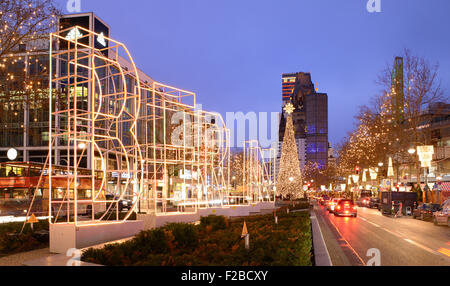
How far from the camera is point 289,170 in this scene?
53656 millimetres

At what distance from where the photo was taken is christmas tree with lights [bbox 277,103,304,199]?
5359 cm

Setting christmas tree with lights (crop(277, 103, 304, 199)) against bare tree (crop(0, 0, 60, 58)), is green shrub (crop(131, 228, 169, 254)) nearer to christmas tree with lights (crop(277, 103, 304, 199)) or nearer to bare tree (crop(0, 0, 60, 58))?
bare tree (crop(0, 0, 60, 58))

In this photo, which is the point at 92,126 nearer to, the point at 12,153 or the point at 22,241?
the point at 22,241

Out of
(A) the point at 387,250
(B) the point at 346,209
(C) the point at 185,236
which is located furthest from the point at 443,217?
(C) the point at 185,236

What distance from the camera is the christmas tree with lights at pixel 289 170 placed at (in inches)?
2110

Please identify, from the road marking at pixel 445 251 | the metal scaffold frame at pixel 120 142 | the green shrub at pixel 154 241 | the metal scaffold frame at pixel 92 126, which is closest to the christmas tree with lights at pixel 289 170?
the metal scaffold frame at pixel 120 142

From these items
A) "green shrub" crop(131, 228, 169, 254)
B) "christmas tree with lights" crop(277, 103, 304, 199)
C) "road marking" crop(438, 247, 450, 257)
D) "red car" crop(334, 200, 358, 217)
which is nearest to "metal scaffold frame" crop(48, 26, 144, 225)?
"green shrub" crop(131, 228, 169, 254)

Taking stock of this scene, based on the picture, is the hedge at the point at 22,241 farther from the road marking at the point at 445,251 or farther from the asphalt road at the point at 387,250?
the road marking at the point at 445,251

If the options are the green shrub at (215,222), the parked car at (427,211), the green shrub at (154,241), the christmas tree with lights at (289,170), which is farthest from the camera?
the christmas tree with lights at (289,170)

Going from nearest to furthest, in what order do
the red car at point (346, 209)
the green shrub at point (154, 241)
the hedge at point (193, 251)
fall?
the hedge at point (193, 251)
the green shrub at point (154, 241)
the red car at point (346, 209)

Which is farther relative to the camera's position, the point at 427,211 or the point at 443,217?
the point at 427,211

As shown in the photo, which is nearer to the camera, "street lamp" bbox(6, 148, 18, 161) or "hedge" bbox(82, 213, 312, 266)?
"hedge" bbox(82, 213, 312, 266)
